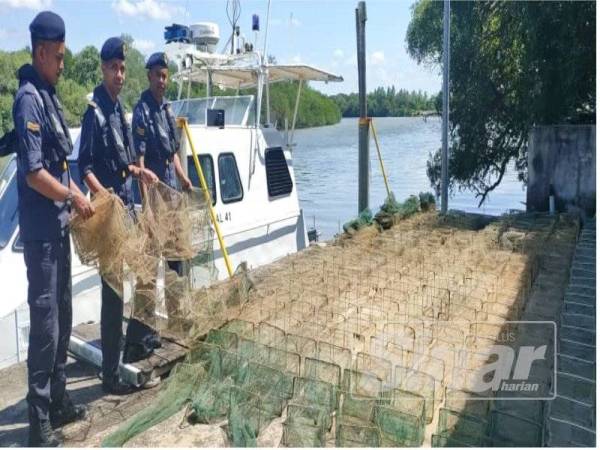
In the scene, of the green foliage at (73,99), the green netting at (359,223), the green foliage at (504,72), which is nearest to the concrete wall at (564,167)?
the green foliage at (504,72)

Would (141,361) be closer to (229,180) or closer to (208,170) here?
(208,170)

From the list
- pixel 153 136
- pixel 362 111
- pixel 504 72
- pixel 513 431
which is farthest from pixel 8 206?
pixel 504 72

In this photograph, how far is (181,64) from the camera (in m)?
8.48

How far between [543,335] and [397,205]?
5.19m

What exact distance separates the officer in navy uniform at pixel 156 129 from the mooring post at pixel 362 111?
6907mm

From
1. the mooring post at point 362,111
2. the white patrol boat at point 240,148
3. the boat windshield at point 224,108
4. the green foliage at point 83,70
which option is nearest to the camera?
the white patrol boat at point 240,148

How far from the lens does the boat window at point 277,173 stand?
8461mm

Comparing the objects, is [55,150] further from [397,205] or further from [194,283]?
[397,205]

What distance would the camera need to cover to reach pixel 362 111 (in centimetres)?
1171

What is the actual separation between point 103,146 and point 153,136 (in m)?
0.81

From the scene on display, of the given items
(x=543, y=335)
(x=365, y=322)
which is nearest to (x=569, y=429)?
(x=543, y=335)

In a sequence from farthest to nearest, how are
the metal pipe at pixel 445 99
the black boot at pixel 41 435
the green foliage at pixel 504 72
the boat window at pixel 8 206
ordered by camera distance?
the green foliage at pixel 504 72
the metal pipe at pixel 445 99
the boat window at pixel 8 206
the black boot at pixel 41 435

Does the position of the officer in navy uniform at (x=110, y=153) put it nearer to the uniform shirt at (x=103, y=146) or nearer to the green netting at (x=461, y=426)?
the uniform shirt at (x=103, y=146)

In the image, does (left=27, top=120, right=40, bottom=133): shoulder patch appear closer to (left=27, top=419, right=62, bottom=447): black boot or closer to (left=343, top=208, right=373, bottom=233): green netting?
(left=27, top=419, right=62, bottom=447): black boot
